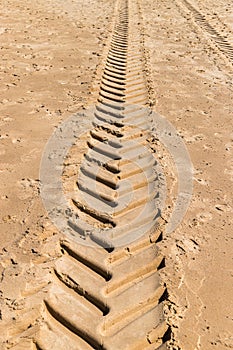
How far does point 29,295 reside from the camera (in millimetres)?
1641

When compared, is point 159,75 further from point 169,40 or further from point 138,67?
point 169,40

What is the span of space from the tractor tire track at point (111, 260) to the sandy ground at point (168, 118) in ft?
0.39

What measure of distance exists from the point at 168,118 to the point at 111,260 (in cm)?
183

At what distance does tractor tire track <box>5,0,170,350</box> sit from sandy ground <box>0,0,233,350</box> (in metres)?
0.12

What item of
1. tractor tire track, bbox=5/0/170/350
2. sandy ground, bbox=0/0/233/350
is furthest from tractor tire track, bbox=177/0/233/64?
tractor tire track, bbox=5/0/170/350

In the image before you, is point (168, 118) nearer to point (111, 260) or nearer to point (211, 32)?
point (111, 260)

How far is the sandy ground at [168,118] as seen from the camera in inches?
66.4

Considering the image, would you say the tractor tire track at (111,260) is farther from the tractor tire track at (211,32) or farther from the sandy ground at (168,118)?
the tractor tire track at (211,32)

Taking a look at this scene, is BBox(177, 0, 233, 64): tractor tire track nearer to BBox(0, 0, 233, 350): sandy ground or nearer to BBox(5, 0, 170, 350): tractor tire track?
BBox(0, 0, 233, 350): sandy ground

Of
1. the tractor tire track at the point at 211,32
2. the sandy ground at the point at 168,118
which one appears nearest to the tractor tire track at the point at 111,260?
the sandy ground at the point at 168,118

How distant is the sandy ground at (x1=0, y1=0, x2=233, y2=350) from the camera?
5.54ft

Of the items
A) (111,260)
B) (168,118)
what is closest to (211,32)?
(168,118)

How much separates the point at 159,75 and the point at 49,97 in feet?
4.82

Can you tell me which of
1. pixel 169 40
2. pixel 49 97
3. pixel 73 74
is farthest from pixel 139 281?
pixel 169 40
